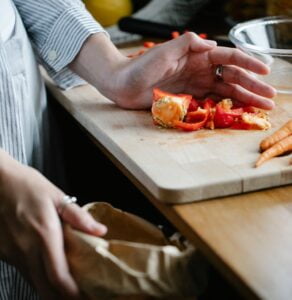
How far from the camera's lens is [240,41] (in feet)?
4.02

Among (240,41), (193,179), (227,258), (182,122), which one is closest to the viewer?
(227,258)

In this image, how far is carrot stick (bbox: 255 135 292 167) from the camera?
3.07 feet

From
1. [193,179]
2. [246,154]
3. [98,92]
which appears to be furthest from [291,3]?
[193,179]

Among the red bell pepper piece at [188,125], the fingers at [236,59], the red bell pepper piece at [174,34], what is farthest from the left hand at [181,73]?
the red bell pepper piece at [174,34]

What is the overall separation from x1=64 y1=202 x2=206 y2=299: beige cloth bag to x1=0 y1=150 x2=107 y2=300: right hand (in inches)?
0.5

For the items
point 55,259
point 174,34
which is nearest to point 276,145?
point 55,259

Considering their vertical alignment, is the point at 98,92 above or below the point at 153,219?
above

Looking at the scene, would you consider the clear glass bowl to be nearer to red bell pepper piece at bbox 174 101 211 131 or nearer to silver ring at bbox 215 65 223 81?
silver ring at bbox 215 65 223 81

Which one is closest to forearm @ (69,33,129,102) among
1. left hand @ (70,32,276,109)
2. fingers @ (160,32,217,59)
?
left hand @ (70,32,276,109)

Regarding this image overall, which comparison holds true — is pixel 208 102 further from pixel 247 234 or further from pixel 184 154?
pixel 247 234

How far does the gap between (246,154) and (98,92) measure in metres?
0.39

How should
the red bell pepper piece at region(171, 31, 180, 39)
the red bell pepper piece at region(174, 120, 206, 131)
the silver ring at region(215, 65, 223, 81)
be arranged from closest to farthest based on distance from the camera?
the red bell pepper piece at region(174, 120, 206, 131), the silver ring at region(215, 65, 223, 81), the red bell pepper piece at region(171, 31, 180, 39)

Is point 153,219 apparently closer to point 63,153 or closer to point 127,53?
point 63,153

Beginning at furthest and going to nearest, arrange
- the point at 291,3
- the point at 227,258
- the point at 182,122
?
the point at 291,3 → the point at 182,122 → the point at 227,258
